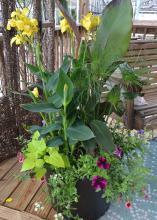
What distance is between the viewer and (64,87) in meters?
1.05

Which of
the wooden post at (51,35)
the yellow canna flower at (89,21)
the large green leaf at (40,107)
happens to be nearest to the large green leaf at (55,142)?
the large green leaf at (40,107)

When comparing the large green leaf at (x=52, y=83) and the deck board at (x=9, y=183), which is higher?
the large green leaf at (x=52, y=83)

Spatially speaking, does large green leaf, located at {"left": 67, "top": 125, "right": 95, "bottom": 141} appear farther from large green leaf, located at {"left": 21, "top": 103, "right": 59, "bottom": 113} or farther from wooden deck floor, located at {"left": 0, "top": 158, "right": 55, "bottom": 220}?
wooden deck floor, located at {"left": 0, "top": 158, "right": 55, "bottom": 220}

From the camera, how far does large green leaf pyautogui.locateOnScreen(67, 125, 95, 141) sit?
3.54 ft

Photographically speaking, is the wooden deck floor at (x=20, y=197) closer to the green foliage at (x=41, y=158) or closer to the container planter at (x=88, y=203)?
the container planter at (x=88, y=203)

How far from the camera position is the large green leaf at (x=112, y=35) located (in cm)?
114

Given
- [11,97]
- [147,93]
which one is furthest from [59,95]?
[147,93]

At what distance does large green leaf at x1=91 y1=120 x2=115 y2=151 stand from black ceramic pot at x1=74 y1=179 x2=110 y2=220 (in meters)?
0.29

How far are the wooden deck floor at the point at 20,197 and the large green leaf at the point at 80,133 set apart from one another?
65 cm

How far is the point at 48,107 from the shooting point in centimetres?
117

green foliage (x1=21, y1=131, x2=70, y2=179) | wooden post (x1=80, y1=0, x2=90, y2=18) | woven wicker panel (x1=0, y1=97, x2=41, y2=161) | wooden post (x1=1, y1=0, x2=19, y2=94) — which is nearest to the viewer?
green foliage (x1=21, y1=131, x2=70, y2=179)

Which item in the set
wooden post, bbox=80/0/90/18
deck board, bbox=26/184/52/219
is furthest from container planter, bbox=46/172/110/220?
wooden post, bbox=80/0/90/18

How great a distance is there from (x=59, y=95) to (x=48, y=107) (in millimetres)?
91

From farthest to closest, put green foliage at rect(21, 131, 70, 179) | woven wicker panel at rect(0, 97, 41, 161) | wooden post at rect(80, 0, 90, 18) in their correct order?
1. wooden post at rect(80, 0, 90, 18)
2. woven wicker panel at rect(0, 97, 41, 161)
3. green foliage at rect(21, 131, 70, 179)
